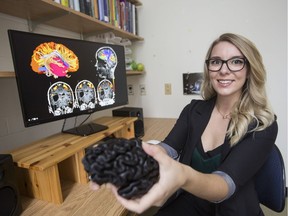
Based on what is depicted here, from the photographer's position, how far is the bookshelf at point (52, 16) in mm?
969

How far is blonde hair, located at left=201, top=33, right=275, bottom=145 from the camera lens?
0.85m

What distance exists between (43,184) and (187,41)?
1.56 metres

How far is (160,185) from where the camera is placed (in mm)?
466

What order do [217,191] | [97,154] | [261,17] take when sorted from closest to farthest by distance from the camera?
A: 1. [97,154]
2. [217,191]
3. [261,17]

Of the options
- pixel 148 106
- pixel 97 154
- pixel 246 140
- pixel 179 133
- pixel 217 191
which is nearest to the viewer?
pixel 97 154

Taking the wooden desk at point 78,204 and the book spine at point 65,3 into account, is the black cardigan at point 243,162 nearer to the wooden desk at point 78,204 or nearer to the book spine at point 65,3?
the wooden desk at point 78,204

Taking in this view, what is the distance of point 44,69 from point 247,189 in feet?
3.44

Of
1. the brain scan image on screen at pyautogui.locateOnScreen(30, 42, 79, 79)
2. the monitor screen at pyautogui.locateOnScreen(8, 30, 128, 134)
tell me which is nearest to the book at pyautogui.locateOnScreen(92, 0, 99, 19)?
the monitor screen at pyautogui.locateOnScreen(8, 30, 128, 134)

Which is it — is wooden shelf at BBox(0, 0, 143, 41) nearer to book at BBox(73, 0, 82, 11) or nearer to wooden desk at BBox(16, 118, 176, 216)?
book at BBox(73, 0, 82, 11)

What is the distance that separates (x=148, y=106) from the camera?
79.6 inches

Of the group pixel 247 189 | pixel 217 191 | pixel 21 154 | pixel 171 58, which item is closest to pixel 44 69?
pixel 21 154

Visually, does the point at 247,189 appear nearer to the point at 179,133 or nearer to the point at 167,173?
the point at 179,133

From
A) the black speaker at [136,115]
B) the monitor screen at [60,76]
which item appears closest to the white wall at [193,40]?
the black speaker at [136,115]

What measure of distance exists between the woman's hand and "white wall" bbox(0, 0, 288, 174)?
3.20 feet
